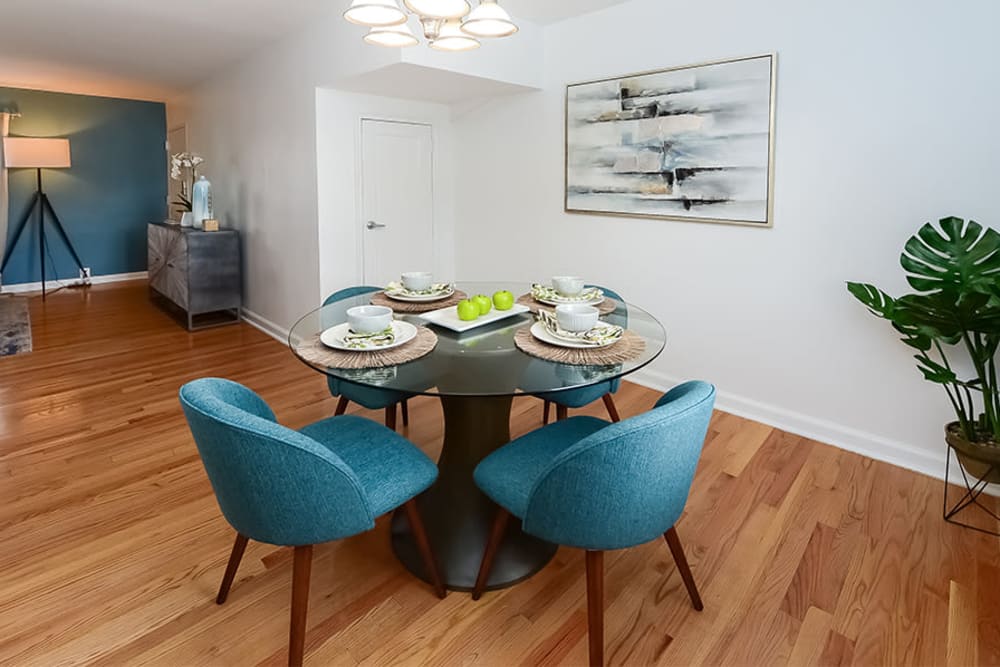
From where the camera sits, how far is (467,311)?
6.47 ft

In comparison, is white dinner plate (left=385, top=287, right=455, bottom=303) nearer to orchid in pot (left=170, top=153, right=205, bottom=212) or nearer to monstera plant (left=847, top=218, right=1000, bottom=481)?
monstera plant (left=847, top=218, right=1000, bottom=481)

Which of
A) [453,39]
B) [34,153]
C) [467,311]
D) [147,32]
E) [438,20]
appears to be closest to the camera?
[438,20]

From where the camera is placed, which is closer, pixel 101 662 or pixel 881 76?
pixel 101 662

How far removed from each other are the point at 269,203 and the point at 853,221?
4.09 meters

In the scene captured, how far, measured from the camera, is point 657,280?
351 centimetres

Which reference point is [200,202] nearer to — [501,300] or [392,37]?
[392,37]

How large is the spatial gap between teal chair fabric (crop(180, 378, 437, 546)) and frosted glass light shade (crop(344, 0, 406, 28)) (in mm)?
1118

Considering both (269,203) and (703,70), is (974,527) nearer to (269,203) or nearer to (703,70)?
(703,70)

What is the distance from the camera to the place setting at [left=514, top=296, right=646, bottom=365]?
1709mm

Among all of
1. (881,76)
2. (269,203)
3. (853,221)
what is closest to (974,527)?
(853,221)

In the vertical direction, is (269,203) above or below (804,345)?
above

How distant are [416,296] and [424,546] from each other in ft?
3.29

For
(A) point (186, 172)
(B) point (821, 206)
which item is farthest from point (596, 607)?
(A) point (186, 172)

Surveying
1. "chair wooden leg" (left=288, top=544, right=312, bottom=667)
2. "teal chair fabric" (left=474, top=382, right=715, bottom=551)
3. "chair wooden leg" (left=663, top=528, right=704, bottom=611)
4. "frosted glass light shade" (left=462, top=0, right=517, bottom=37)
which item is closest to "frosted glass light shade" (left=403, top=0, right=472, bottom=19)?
"frosted glass light shade" (left=462, top=0, right=517, bottom=37)
